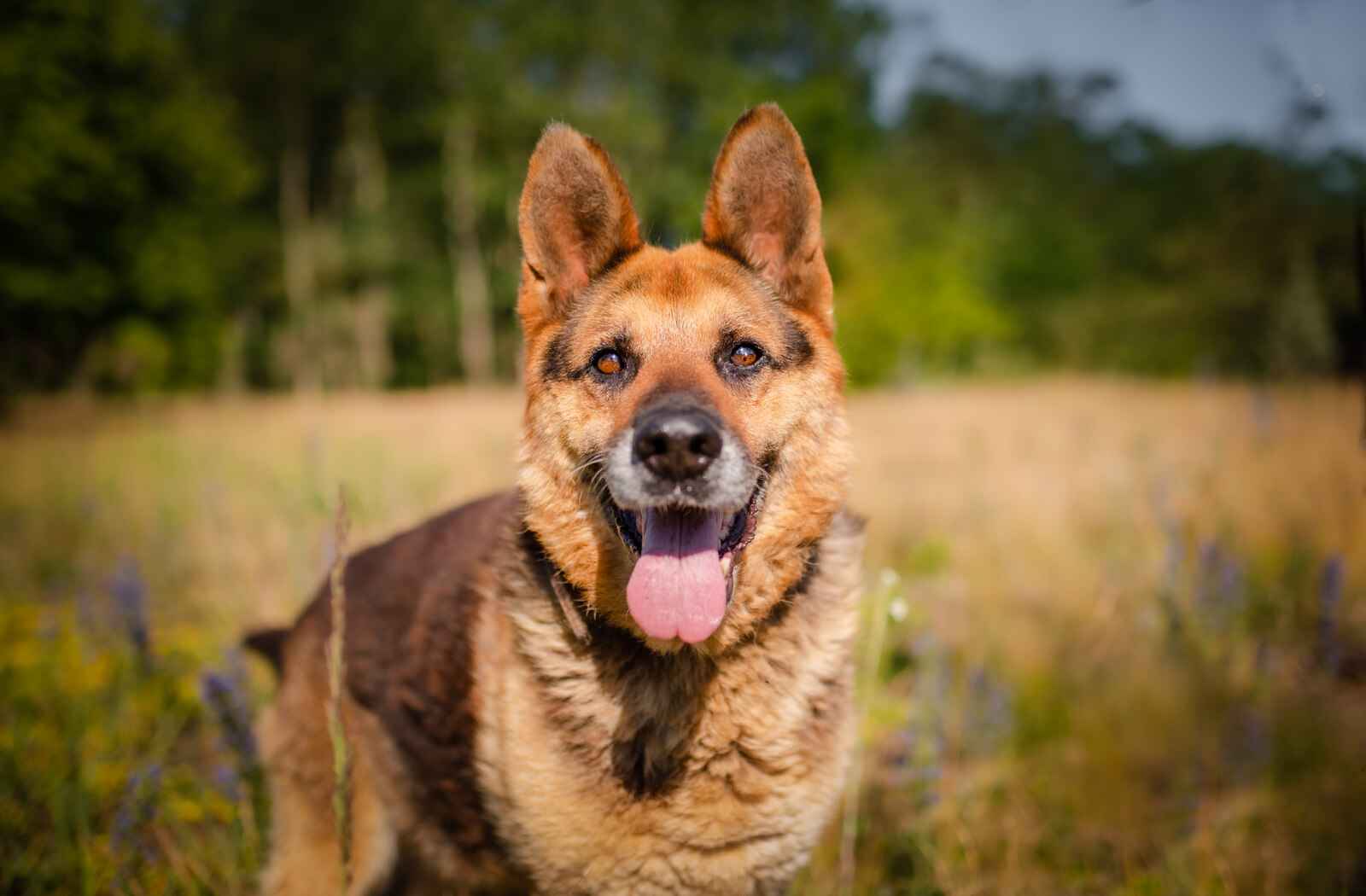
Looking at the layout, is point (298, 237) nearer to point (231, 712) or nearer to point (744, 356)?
point (231, 712)

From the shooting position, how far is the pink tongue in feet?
6.45

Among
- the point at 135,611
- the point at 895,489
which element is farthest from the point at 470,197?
the point at 135,611

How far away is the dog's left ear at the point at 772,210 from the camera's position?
7.16ft

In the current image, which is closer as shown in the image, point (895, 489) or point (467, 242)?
point (895, 489)

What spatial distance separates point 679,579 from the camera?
6.57ft

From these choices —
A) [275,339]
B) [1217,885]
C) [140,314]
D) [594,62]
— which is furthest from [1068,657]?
[275,339]

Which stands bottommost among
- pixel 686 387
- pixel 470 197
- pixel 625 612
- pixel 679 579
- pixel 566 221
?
pixel 625 612

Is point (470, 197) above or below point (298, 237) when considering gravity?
above

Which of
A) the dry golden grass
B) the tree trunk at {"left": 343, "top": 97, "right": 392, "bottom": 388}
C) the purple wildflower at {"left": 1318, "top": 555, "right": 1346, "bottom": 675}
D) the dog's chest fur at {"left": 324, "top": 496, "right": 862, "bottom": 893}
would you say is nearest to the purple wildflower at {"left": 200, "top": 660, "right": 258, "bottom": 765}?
the dog's chest fur at {"left": 324, "top": 496, "right": 862, "bottom": 893}

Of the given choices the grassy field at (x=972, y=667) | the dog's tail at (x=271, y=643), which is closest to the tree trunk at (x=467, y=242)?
the grassy field at (x=972, y=667)

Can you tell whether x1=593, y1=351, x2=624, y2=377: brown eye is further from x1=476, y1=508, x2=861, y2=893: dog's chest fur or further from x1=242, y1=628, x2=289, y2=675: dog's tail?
x1=242, y1=628, x2=289, y2=675: dog's tail

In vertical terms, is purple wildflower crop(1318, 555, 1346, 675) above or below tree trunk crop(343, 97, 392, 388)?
below

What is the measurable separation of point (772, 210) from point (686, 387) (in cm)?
73

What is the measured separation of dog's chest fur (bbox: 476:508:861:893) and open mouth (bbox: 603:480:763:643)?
24cm
